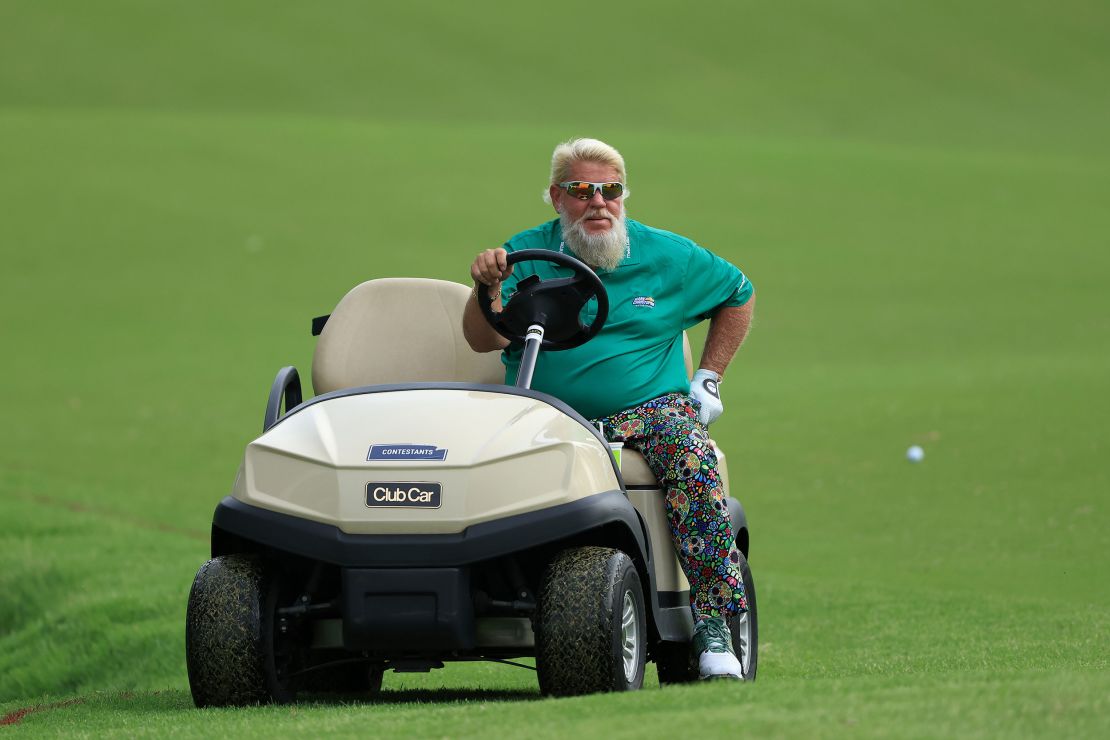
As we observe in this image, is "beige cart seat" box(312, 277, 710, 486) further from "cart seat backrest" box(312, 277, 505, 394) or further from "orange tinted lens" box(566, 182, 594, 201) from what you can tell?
"orange tinted lens" box(566, 182, 594, 201)

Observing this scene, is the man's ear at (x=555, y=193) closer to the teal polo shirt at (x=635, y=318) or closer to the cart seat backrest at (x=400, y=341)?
the teal polo shirt at (x=635, y=318)

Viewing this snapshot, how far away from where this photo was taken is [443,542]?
4.56 metres

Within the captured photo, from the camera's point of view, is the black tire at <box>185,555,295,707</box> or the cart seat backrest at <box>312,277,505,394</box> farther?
the cart seat backrest at <box>312,277,505,394</box>

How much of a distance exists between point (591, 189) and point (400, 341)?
967 millimetres

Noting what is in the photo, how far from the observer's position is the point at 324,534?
4.62 metres

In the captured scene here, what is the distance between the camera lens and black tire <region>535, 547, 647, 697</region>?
15.0ft

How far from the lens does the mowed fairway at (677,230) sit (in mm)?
6816

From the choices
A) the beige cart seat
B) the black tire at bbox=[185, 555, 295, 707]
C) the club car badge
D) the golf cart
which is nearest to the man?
the golf cart

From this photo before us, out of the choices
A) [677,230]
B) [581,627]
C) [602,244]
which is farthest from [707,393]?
[677,230]

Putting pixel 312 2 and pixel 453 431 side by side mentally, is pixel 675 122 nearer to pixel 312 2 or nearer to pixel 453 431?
pixel 312 2

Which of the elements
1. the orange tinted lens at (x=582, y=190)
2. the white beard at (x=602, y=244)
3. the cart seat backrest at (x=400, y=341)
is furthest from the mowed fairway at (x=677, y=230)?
the orange tinted lens at (x=582, y=190)

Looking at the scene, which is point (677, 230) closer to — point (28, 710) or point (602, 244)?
point (602, 244)

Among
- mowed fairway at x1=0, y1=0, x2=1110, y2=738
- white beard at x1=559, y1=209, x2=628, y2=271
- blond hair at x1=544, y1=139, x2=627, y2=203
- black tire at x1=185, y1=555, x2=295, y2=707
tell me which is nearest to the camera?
black tire at x1=185, y1=555, x2=295, y2=707

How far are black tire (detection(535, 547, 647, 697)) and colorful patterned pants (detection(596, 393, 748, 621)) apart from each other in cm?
59
